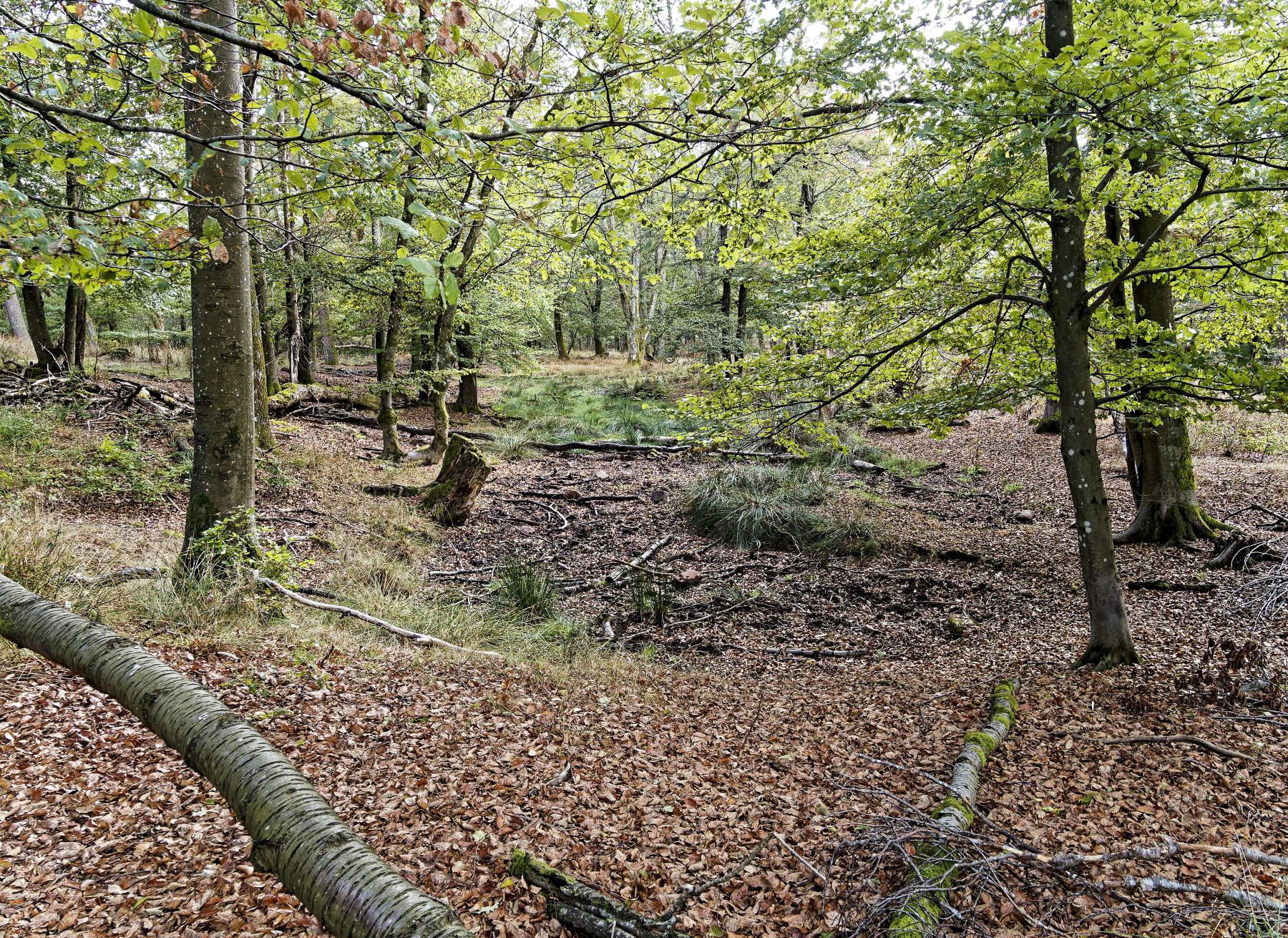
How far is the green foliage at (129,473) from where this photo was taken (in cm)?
791

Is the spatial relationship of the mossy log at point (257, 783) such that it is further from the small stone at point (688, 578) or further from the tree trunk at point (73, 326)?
the tree trunk at point (73, 326)

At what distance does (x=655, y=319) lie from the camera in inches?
990

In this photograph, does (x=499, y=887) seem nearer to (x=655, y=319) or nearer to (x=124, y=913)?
(x=124, y=913)

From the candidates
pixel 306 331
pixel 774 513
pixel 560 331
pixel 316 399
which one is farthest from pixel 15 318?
pixel 560 331

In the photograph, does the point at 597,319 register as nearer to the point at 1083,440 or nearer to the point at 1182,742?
the point at 1083,440

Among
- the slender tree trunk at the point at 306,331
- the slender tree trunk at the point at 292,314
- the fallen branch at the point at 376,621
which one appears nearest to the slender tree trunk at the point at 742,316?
the slender tree trunk at the point at 306,331

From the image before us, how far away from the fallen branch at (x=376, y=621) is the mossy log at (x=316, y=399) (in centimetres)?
833

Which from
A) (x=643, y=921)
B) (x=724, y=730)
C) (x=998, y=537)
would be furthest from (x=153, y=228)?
(x=998, y=537)

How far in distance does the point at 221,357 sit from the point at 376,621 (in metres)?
2.40

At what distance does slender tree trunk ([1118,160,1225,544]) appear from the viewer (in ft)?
27.3

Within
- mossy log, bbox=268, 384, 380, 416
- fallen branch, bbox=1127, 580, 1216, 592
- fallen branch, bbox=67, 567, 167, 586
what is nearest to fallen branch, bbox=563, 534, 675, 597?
fallen branch, bbox=67, 567, 167, 586

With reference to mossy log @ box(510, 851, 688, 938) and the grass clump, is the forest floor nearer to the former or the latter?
mossy log @ box(510, 851, 688, 938)

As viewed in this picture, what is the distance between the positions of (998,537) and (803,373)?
5.40 m

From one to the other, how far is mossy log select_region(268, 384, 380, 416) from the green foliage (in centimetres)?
384
